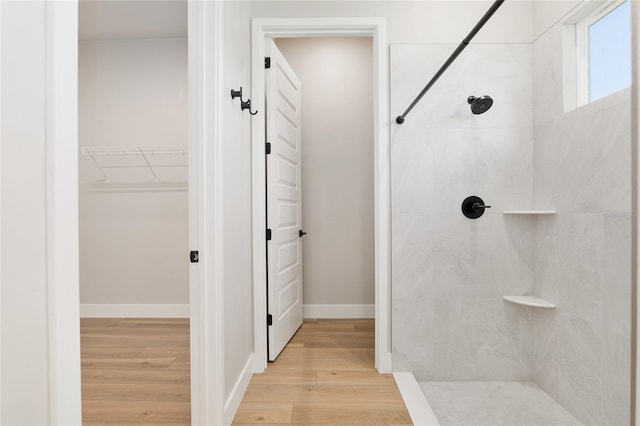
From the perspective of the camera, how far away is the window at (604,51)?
3.05ft

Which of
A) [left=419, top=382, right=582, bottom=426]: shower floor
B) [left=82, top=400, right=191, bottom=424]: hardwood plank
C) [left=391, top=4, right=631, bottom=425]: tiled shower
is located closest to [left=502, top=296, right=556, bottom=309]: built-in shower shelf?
[left=391, top=4, right=631, bottom=425]: tiled shower

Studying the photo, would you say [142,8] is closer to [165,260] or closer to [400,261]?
[165,260]

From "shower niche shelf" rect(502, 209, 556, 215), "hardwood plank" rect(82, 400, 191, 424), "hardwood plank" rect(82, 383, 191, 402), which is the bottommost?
"hardwood plank" rect(82, 400, 191, 424)

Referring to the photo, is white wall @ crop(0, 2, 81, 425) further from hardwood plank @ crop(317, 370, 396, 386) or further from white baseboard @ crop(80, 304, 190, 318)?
white baseboard @ crop(80, 304, 190, 318)

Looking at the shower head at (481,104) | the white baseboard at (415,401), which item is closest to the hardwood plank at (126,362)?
the white baseboard at (415,401)

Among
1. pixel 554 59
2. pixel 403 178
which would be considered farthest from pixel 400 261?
pixel 554 59

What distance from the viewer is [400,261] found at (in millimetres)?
2256

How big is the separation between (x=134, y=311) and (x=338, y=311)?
204 centimetres

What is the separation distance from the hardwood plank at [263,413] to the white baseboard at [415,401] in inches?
25.5

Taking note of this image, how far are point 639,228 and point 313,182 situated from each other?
284cm

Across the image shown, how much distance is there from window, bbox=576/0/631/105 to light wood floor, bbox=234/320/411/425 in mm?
1722

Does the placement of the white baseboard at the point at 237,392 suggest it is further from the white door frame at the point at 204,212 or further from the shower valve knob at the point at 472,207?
the shower valve knob at the point at 472,207

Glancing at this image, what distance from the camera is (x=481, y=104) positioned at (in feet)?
6.57

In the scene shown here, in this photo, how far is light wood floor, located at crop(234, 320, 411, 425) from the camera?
1782 millimetres
